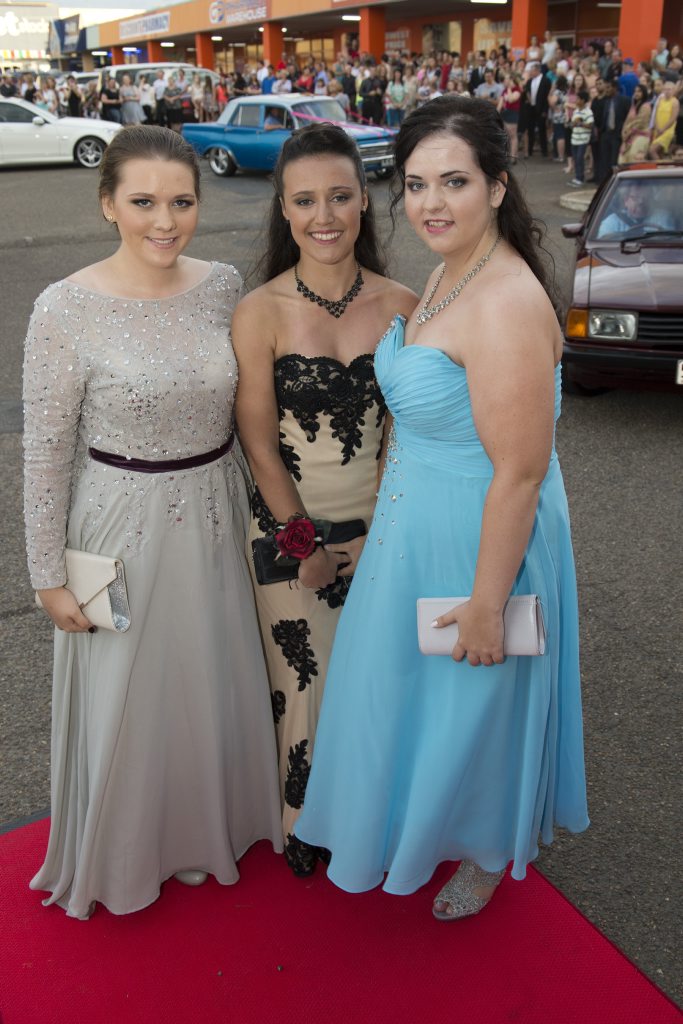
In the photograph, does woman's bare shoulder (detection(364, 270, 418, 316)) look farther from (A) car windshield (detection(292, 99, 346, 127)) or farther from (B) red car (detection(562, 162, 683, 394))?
(A) car windshield (detection(292, 99, 346, 127))

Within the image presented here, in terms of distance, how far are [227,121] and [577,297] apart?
549 inches

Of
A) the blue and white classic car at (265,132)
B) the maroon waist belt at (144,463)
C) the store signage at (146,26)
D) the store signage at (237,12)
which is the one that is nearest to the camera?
the maroon waist belt at (144,463)

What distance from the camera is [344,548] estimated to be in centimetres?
264

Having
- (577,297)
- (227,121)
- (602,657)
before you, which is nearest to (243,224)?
(227,121)

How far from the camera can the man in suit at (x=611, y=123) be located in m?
15.9

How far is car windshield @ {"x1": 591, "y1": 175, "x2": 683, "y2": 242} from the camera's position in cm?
671

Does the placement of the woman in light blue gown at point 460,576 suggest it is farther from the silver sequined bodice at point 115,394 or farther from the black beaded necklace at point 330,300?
the silver sequined bodice at point 115,394

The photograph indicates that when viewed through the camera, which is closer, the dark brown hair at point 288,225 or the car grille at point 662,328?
the dark brown hair at point 288,225

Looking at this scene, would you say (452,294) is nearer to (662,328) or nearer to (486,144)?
(486,144)

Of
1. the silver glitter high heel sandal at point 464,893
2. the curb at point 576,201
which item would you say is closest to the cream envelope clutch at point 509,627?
the silver glitter high heel sandal at point 464,893

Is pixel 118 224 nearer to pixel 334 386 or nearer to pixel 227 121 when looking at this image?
pixel 334 386

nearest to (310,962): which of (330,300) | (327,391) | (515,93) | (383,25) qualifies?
(327,391)

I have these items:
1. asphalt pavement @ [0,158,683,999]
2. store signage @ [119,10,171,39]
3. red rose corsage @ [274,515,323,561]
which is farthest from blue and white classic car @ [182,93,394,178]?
store signage @ [119,10,171,39]

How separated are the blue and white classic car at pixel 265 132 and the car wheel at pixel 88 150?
89.3 inches
